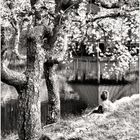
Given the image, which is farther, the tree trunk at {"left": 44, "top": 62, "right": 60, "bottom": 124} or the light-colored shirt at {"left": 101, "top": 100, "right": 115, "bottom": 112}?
the tree trunk at {"left": 44, "top": 62, "right": 60, "bottom": 124}

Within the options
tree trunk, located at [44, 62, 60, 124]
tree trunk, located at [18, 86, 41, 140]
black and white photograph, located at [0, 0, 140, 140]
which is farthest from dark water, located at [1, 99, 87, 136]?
tree trunk, located at [18, 86, 41, 140]

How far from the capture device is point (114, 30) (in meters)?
16.5

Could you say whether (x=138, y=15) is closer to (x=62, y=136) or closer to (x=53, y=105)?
(x=53, y=105)

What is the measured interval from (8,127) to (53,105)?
5809 millimetres

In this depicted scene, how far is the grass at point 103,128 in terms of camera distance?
7.98 metres

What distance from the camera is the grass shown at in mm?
7984

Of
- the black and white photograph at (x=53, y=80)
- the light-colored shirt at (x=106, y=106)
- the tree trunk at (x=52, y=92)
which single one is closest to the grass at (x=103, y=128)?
the black and white photograph at (x=53, y=80)

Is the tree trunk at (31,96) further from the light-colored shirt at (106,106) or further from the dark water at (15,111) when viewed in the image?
the dark water at (15,111)

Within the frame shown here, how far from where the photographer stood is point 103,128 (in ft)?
28.2

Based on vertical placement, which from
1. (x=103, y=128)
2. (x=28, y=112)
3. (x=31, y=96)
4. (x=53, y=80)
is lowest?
(x=103, y=128)

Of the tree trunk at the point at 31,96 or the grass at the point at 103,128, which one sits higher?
the tree trunk at the point at 31,96

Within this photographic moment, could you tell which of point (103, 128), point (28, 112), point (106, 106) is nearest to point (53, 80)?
point (106, 106)

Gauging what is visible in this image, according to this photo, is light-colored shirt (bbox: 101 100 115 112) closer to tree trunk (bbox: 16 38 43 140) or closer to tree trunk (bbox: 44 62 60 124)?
tree trunk (bbox: 44 62 60 124)

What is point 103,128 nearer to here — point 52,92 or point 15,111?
point 52,92
